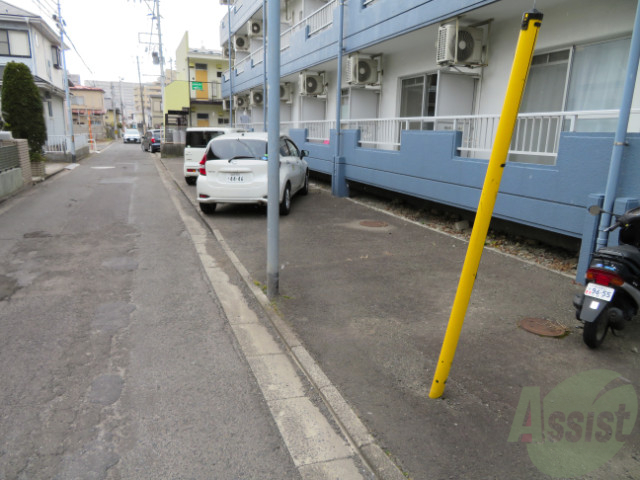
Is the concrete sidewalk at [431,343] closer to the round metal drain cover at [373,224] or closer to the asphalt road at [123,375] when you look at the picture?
the asphalt road at [123,375]

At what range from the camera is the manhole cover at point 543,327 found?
448 cm

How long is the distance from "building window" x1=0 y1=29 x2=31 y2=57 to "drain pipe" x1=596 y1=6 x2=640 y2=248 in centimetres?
3220

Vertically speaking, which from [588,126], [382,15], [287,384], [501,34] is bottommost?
[287,384]

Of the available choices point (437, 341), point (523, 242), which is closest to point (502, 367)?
point (437, 341)

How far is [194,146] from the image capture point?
15.8m

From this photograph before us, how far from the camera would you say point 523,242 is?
25.4 ft

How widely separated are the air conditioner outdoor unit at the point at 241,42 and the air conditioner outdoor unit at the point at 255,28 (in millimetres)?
Answer: 2704

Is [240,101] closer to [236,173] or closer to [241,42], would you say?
[241,42]

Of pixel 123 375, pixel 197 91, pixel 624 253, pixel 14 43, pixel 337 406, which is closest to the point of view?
pixel 337 406

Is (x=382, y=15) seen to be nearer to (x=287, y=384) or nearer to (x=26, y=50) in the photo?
(x=287, y=384)

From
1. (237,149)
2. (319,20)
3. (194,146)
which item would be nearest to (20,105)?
(194,146)

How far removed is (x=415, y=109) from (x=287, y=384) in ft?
34.5

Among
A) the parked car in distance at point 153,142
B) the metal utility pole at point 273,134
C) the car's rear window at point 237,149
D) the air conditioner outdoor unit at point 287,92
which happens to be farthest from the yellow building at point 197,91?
the metal utility pole at point 273,134

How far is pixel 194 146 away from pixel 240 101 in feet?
44.3
